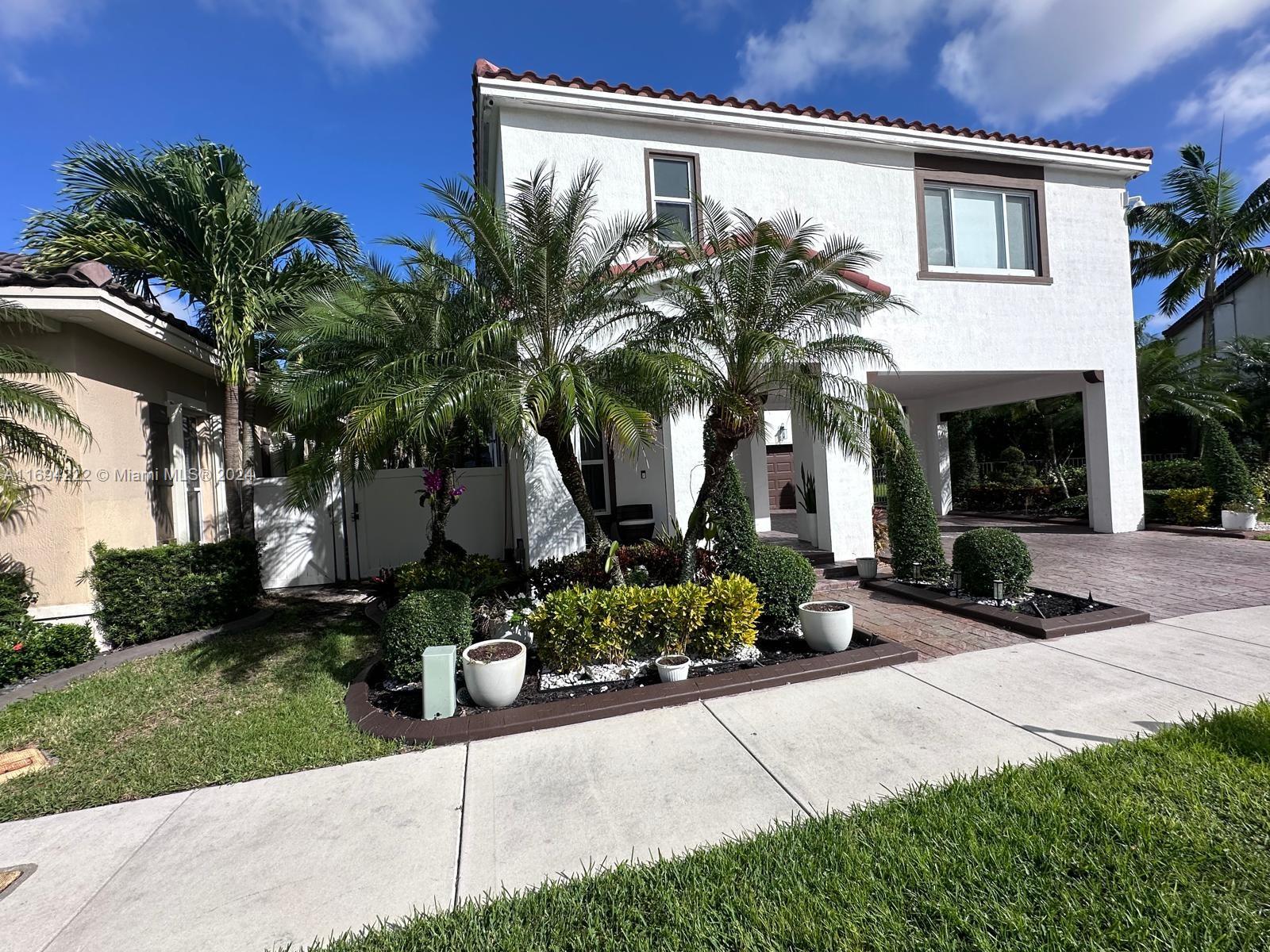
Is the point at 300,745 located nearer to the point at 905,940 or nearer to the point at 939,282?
the point at 905,940

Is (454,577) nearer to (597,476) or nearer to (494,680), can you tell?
(494,680)

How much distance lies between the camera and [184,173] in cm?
732

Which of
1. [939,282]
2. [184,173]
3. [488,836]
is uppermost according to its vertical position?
[184,173]

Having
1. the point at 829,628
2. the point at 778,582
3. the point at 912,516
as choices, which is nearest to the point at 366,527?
the point at 778,582

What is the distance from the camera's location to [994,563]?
6.86 m

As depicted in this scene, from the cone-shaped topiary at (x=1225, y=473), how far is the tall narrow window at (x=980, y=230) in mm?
5169

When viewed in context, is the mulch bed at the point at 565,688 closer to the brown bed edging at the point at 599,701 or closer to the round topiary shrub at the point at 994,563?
the brown bed edging at the point at 599,701

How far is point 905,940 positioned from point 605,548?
14.8 ft

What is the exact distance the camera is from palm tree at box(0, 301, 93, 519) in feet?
18.2

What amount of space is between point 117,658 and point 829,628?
7.74m

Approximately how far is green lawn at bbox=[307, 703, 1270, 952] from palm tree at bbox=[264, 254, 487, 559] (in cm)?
368

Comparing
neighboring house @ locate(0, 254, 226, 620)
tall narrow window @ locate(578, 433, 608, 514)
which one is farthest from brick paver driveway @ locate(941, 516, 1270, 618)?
neighboring house @ locate(0, 254, 226, 620)

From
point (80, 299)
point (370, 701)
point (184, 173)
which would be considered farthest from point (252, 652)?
point (184, 173)

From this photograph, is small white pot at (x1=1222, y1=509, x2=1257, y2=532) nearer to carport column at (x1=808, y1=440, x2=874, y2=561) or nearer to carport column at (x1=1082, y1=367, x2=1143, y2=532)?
carport column at (x1=1082, y1=367, x2=1143, y2=532)
